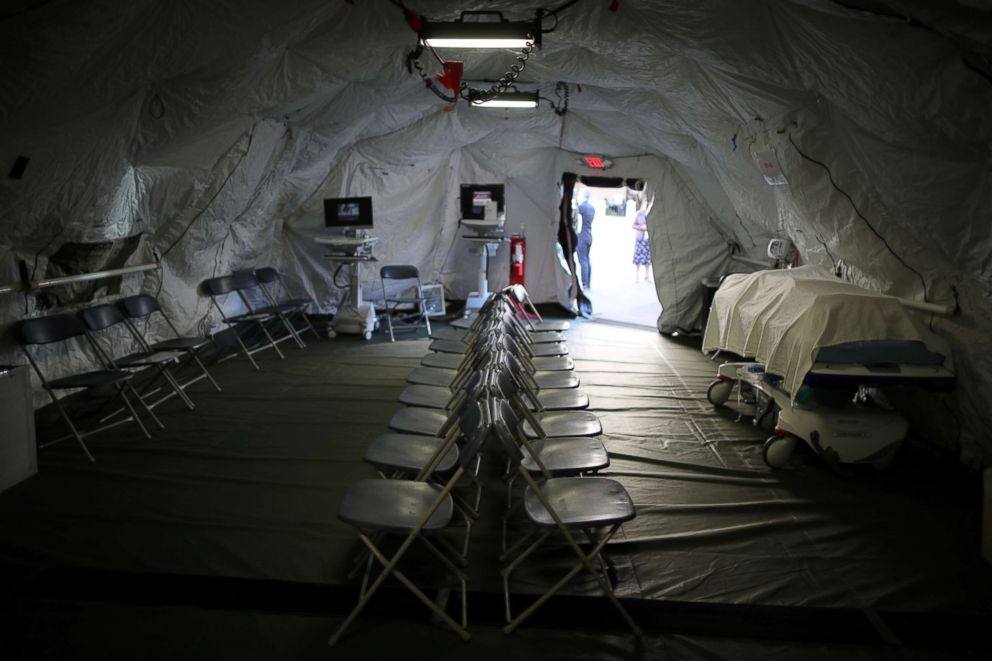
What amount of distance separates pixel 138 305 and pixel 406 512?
374 cm

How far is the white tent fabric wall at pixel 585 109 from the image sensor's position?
287 cm

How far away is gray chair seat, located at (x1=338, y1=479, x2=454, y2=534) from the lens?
2.29 metres

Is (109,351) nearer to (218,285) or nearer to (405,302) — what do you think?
(218,285)

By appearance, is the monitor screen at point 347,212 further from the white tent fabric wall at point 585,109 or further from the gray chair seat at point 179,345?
the gray chair seat at point 179,345

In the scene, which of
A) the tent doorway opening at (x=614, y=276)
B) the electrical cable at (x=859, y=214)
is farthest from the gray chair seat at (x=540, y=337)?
the tent doorway opening at (x=614, y=276)

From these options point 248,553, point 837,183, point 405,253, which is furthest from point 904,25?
point 405,253

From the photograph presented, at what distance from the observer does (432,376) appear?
13.1 feet

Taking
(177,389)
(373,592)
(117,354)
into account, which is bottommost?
(373,592)

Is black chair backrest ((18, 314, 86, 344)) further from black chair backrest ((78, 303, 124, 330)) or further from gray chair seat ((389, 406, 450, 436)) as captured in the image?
gray chair seat ((389, 406, 450, 436))

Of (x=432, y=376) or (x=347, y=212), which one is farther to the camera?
(x=347, y=212)

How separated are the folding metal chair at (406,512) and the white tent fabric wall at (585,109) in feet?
7.44

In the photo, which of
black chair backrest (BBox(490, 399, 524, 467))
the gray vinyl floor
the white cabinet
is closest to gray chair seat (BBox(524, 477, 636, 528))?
black chair backrest (BBox(490, 399, 524, 467))

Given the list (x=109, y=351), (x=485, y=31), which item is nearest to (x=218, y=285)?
(x=109, y=351)

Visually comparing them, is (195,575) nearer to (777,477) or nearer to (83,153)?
(83,153)
